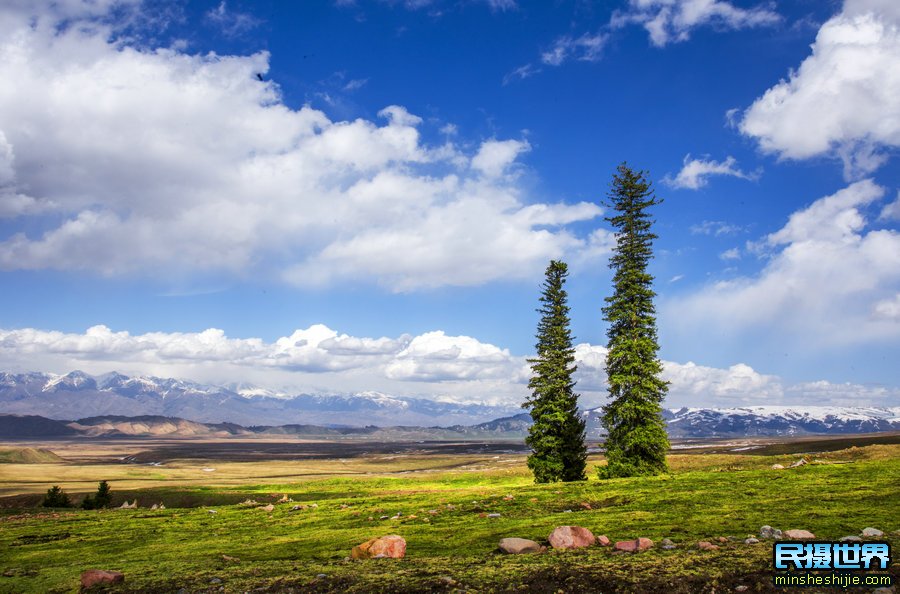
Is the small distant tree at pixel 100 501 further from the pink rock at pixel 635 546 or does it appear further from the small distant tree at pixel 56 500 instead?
the pink rock at pixel 635 546

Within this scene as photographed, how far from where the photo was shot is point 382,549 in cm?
1510

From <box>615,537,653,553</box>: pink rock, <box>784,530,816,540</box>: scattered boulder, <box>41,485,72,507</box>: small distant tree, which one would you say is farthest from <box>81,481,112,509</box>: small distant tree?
<box>784,530,816,540</box>: scattered boulder

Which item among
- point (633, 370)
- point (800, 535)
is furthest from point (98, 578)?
point (633, 370)

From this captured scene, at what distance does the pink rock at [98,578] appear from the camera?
13.5 m

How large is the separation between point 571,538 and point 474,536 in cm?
449

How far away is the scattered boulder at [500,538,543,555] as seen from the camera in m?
13.7

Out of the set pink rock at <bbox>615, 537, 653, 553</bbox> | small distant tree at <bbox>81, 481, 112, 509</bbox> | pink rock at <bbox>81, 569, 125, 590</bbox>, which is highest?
pink rock at <bbox>615, 537, 653, 553</bbox>

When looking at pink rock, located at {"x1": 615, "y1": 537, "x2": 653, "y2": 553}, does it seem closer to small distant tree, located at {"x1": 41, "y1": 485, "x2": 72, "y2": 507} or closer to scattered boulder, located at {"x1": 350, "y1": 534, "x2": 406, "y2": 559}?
scattered boulder, located at {"x1": 350, "y1": 534, "x2": 406, "y2": 559}

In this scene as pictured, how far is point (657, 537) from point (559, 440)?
3280cm

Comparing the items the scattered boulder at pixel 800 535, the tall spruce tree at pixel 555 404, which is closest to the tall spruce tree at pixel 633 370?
the tall spruce tree at pixel 555 404

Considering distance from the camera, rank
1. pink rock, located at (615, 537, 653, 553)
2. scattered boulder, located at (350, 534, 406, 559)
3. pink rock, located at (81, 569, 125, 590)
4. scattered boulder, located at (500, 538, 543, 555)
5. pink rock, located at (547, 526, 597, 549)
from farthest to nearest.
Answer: scattered boulder, located at (350, 534, 406, 559) → pink rock, located at (547, 526, 597, 549) → scattered boulder, located at (500, 538, 543, 555) → pink rock, located at (81, 569, 125, 590) → pink rock, located at (615, 537, 653, 553)

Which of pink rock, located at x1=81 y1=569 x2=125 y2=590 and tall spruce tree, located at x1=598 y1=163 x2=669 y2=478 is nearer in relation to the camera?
pink rock, located at x1=81 y1=569 x2=125 y2=590

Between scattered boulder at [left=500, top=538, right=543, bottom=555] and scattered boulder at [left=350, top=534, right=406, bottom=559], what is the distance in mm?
3092

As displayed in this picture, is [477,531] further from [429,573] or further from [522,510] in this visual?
[429,573]
